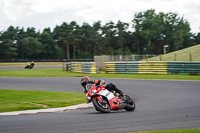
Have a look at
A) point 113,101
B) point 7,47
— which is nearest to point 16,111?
point 113,101

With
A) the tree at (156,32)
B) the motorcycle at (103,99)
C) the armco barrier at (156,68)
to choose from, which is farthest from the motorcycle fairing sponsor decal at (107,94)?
the tree at (156,32)

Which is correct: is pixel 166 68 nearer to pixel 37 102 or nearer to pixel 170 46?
pixel 37 102

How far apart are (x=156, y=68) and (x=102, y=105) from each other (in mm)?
21433

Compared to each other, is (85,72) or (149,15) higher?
(149,15)

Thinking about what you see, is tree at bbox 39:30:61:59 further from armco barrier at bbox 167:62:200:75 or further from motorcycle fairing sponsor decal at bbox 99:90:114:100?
motorcycle fairing sponsor decal at bbox 99:90:114:100

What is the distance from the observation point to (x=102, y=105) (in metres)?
9.87

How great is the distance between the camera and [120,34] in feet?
387

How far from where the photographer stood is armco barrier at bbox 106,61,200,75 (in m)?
28.6

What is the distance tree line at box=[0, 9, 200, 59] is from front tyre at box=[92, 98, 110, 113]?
3435 inches

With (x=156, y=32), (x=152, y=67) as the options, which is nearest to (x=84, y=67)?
(x=152, y=67)

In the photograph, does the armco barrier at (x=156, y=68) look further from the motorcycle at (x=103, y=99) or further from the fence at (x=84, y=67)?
the motorcycle at (x=103, y=99)

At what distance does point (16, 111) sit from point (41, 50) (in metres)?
86.8

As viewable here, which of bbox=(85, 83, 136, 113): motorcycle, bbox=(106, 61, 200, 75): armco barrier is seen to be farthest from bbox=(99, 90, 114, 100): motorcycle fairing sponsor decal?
bbox=(106, 61, 200, 75): armco barrier

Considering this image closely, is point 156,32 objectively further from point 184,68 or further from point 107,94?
point 107,94
